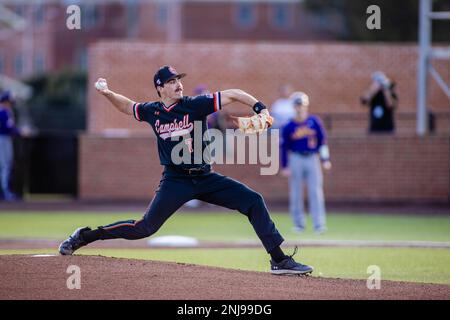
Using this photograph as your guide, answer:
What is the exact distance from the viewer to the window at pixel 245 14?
62.1 metres

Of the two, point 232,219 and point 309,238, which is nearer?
point 309,238

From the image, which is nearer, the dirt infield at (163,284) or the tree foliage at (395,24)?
the dirt infield at (163,284)

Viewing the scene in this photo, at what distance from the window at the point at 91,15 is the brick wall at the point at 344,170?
45.6 metres

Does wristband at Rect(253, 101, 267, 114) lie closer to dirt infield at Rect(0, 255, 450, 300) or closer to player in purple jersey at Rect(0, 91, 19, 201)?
dirt infield at Rect(0, 255, 450, 300)

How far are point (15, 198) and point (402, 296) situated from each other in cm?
1673

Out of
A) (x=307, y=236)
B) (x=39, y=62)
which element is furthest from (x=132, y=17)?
(x=307, y=236)

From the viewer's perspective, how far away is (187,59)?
27.5 m

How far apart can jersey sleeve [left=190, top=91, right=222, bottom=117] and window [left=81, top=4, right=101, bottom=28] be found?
5889cm

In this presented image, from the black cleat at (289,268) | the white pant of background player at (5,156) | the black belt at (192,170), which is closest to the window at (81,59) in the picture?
the white pant of background player at (5,156)

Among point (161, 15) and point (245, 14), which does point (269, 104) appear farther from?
point (161, 15)

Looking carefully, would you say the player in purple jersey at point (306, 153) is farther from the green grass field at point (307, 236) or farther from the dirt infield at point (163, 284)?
the dirt infield at point (163, 284)

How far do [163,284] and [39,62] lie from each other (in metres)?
62.3

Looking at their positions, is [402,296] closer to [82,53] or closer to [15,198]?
[15,198]
